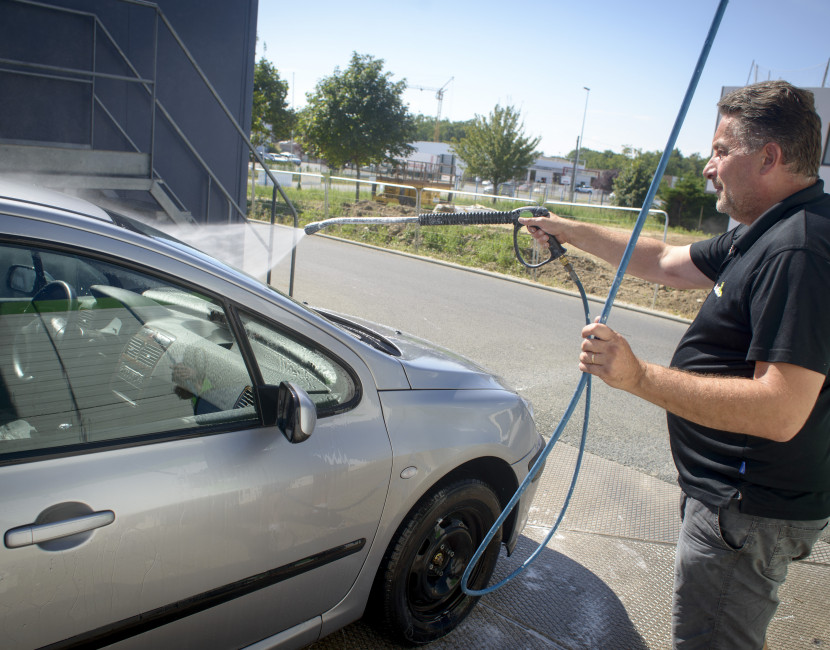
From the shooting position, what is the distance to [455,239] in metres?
16.3

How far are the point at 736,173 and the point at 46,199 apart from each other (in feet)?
6.62

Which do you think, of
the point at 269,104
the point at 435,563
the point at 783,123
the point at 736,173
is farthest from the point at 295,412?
the point at 269,104

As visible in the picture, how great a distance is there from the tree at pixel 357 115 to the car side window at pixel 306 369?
94.4 ft

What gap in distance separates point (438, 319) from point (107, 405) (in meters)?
7.16

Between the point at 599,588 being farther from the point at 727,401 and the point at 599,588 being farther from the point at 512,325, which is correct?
the point at 512,325

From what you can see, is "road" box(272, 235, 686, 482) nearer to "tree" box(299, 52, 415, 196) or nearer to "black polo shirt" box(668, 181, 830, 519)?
"black polo shirt" box(668, 181, 830, 519)

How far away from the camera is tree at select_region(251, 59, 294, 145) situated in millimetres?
29000

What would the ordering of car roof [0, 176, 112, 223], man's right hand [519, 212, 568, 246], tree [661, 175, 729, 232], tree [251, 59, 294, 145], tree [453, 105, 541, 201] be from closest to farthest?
car roof [0, 176, 112, 223] → man's right hand [519, 212, 568, 246] → tree [251, 59, 294, 145] → tree [661, 175, 729, 232] → tree [453, 105, 541, 201]

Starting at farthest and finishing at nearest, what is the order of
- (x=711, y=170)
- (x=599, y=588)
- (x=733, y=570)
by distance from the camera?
(x=599, y=588), (x=711, y=170), (x=733, y=570)

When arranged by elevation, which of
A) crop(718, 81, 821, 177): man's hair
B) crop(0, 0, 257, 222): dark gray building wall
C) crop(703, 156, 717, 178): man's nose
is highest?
crop(0, 0, 257, 222): dark gray building wall

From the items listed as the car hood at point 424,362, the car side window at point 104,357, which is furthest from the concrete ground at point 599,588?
the car side window at point 104,357

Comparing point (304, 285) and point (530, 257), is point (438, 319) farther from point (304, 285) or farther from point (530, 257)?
point (530, 257)

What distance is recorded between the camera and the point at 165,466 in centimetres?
173

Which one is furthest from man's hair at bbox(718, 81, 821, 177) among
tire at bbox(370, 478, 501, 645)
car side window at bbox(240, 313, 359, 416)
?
tire at bbox(370, 478, 501, 645)
